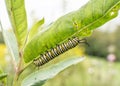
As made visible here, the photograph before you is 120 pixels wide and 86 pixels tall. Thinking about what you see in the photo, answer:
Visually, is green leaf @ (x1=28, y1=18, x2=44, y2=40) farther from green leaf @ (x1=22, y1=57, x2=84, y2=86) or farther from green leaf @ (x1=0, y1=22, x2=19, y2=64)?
green leaf @ (x1=22, y1=57, x2=84, y2=86)

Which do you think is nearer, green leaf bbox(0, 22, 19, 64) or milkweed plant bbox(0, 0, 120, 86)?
milkweed plant bbox(0, 0, 120, 86)

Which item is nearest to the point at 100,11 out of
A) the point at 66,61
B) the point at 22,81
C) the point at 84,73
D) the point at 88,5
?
the point at 88,5

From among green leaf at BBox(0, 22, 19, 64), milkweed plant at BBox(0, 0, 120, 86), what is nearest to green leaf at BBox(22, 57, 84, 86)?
milkweed plant at BBox(0, 0, 120, 86)

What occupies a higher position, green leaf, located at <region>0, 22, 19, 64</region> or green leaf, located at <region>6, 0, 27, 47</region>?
green leaf, located at <region>6, 0, 27, 47</region>

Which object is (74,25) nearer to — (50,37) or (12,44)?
(50,37)

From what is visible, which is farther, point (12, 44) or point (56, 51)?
point (12, 44)

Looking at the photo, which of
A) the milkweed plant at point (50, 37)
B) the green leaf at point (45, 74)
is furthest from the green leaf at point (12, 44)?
the green leaf at point (45, 74)

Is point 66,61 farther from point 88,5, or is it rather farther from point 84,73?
point 84,73

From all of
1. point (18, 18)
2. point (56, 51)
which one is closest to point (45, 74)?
point (56, 51)
